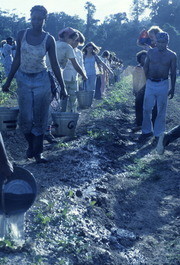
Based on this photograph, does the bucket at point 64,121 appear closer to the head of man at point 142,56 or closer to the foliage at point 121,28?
the head of man at point 142,56

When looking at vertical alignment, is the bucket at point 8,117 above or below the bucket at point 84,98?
above

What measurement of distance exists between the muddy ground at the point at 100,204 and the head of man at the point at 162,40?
1737mm

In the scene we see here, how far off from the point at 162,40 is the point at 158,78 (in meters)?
0.71

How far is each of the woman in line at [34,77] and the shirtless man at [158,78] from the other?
2.70 metres

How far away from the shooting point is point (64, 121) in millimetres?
7438

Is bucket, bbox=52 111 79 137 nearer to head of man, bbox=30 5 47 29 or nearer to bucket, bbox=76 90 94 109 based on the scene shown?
head of man, bbox=30 5 47 29

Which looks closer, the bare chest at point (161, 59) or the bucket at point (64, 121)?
the bucket at point (64, 121)

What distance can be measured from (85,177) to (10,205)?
7.57ft

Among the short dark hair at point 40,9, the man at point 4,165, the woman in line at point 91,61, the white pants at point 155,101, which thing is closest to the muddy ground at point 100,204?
the white pants at point 155,101

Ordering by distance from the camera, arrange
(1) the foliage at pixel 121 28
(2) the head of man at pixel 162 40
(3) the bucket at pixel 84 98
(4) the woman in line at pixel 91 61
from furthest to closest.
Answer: (1) the foliage at pixel 121 28
(4) the woman in line at pixel 91 61
(3) the bucket at pixel 84 98
(2) the head of man at pixel 162 40

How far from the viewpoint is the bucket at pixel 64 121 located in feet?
24.3

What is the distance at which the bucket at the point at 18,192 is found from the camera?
12.6 feet

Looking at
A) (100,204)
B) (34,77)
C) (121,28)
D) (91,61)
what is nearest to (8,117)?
(34,77)

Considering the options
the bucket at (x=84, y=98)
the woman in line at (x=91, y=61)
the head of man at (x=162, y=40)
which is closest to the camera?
the head of man at (x=162, y=40)
